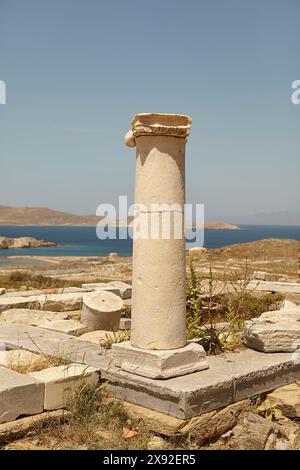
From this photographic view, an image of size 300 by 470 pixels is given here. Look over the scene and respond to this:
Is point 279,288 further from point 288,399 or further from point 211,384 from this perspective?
point 211,384

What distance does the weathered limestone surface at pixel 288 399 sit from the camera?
6.00 m

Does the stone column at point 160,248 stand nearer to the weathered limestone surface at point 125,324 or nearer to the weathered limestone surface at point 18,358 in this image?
the weathered limestone surface at point 18,358

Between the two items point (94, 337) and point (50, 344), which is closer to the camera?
point (50, 344)

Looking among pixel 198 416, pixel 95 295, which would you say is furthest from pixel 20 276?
pixel 198 416

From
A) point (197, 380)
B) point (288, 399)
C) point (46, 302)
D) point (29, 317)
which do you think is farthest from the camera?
point (46, 302)

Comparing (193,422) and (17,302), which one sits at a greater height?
(17,302)

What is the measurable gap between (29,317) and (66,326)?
45.4 inches

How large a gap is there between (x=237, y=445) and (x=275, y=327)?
1.96 m

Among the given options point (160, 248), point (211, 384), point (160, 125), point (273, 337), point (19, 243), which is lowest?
point (19, 243)

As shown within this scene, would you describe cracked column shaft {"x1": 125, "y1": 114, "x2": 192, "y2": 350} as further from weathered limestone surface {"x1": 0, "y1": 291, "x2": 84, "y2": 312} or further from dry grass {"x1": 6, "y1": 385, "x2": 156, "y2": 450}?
weathered limestone surface {"x1": 0, "y1": 291, "x2": 84, "y2": 312}

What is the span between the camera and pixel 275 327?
6.95 meters

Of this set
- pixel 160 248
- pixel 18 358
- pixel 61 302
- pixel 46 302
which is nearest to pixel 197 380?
pixel 160 248

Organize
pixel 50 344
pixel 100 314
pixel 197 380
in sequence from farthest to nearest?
pixel 100 314
pixel 50 344
pixel 197 380

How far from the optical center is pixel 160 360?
5559 millimetres
